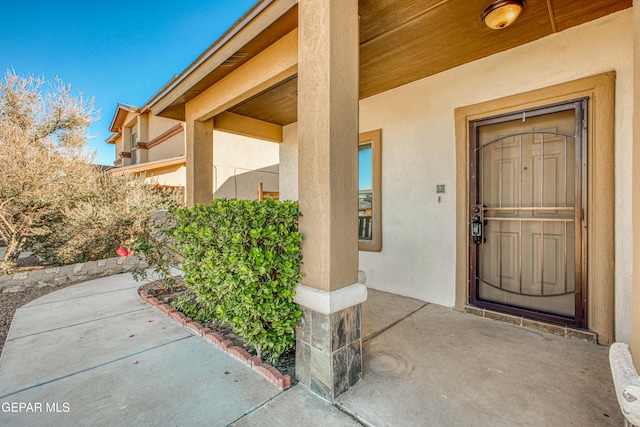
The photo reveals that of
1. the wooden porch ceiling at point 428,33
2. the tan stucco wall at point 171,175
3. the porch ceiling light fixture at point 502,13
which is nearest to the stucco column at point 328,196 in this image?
the wooden porch ceiling at point 428,33

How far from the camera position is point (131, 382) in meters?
2.17

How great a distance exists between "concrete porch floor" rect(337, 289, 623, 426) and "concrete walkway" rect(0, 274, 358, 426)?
16.4 inches

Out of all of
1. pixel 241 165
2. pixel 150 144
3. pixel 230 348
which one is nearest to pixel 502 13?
pixel 230 348

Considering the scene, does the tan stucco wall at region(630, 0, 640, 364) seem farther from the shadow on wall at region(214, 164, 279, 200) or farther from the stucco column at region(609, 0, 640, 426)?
the shadow on wall at region(214, 164, 279, 200)

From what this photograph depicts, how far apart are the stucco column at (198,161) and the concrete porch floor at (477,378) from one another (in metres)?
3.14

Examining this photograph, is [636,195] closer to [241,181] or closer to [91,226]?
[91,226]

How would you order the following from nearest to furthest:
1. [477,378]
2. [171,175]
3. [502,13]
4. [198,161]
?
1. [477,378]
2. [502,13]
3. [198,161]
4. [171,175]

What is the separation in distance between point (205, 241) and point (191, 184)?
2236 mm

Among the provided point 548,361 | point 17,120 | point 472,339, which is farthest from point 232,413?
point 17,120

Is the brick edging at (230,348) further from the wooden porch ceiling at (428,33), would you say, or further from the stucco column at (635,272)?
the wooden porch ceiling at (428,33)

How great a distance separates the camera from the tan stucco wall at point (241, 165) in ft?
31.0

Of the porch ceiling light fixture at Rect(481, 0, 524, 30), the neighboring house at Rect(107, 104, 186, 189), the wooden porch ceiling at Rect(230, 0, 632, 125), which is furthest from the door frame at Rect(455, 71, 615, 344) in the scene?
the neighboring house at Rect(107, 104, 186, 189)

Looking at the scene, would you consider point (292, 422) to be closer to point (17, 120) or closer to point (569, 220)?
point (569, 220)

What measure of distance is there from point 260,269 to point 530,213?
116 inches
